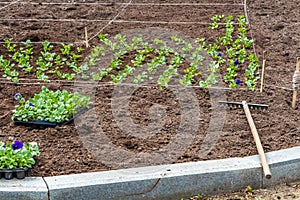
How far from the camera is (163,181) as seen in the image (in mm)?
3873

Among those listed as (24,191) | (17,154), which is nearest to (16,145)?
(17,154)

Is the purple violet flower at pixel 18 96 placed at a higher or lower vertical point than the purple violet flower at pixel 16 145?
higher

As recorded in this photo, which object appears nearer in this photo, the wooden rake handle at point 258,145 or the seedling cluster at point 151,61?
the wooden rake handle at point 258,145

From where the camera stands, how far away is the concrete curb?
149 inches

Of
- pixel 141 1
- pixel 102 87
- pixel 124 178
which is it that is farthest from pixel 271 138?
pixel 141 1

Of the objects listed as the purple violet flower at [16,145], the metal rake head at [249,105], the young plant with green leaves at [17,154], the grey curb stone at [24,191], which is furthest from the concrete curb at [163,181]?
the metal rake head at [249,105]

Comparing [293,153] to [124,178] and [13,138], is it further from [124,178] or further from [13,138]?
[13,138]

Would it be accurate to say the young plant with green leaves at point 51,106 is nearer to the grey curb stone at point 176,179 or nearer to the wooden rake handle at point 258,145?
the grey curb stone at point 176,179

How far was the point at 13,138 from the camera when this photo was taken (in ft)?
14.4

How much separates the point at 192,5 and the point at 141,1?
63 cm

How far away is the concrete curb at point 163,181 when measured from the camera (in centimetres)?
379

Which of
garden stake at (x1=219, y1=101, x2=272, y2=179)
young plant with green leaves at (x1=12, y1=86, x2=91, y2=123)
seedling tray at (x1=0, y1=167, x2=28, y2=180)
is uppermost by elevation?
young plant with green leaves at (x1=12, y1=86, x2=91, y2=123)

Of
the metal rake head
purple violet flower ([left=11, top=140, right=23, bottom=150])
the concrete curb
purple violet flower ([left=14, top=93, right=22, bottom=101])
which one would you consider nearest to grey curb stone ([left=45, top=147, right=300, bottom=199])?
the concrete curb

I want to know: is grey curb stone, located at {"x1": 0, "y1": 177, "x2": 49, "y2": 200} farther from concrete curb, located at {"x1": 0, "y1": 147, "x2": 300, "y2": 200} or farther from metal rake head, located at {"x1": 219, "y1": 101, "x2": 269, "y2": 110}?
metal rake head, located at {"x1": 219, "y1": 101, "x2": 269, "y2": 110}
